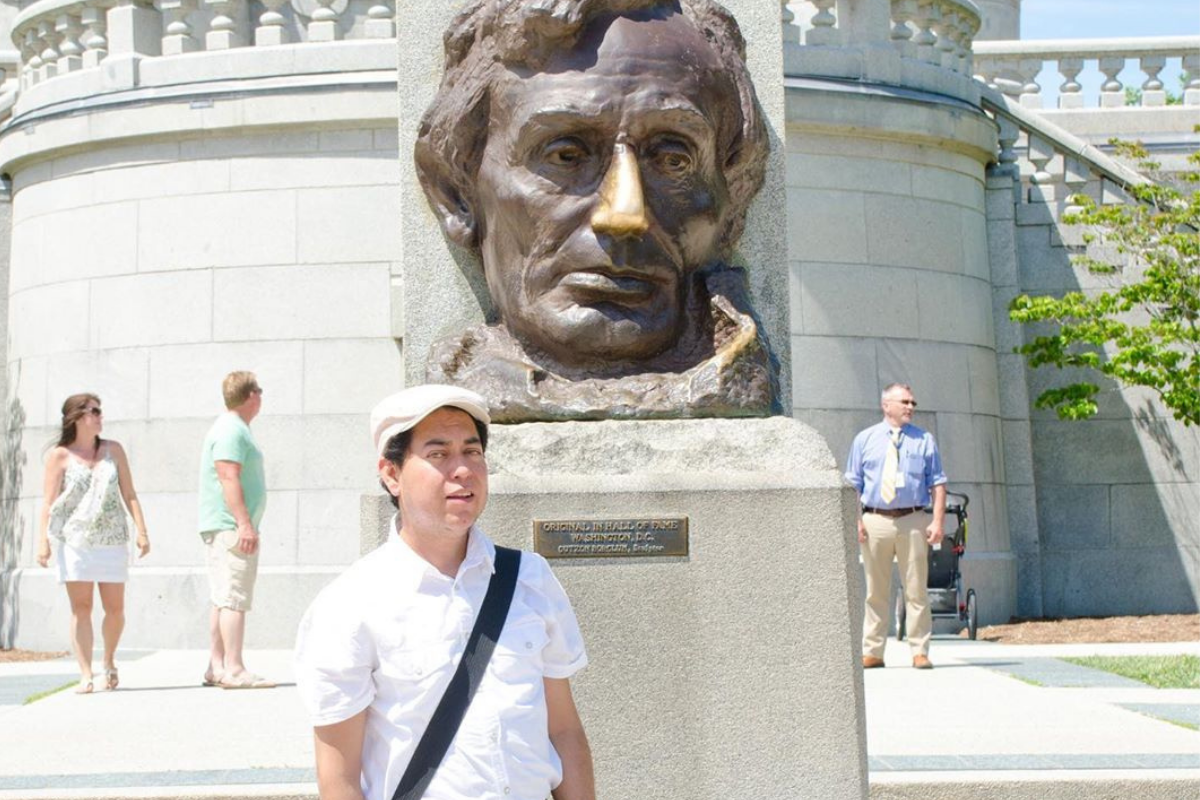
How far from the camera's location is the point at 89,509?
10.5 metres

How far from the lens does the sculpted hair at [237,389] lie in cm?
1051

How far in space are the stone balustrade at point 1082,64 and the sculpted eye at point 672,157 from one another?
1200 centimetres

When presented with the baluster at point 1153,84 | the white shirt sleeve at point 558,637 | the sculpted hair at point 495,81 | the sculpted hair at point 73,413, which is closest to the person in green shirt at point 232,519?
the sculpted hair at point 73,413

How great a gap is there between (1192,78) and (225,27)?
962 cm

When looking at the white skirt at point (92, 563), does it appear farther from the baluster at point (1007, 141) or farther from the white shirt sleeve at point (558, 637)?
the baluster at point (1007, 141)

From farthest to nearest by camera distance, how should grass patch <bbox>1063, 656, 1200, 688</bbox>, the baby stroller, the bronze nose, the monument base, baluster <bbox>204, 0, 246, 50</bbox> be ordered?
1. baluster <bbox>204, 0, 246, 50</bbox>
2. the baby stroller
3. grass patch <bbox>1063, 656, 1200, 688</bbox>
4. the bronze nose
5. the monument base

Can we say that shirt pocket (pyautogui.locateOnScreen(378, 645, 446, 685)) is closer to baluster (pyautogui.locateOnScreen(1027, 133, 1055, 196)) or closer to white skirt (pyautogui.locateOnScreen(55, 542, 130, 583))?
white skirt (pyautogui.locateOnScreen(55, 542, 130, 583))

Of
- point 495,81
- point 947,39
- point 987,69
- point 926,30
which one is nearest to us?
point 495,81

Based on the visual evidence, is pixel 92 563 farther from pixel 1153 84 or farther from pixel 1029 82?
pixel 1153 84

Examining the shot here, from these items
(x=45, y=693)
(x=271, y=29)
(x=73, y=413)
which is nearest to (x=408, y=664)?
(x=73, y=413)

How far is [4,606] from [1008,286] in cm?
875

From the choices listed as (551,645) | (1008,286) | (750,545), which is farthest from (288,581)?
(551,645)

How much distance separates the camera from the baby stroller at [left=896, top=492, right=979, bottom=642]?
1325 centimetres

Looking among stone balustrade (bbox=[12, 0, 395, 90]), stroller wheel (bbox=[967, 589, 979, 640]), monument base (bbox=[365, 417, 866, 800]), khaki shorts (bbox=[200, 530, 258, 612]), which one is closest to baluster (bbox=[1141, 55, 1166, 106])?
stroller wheel (bbox=[967, 589, 979, 640])
